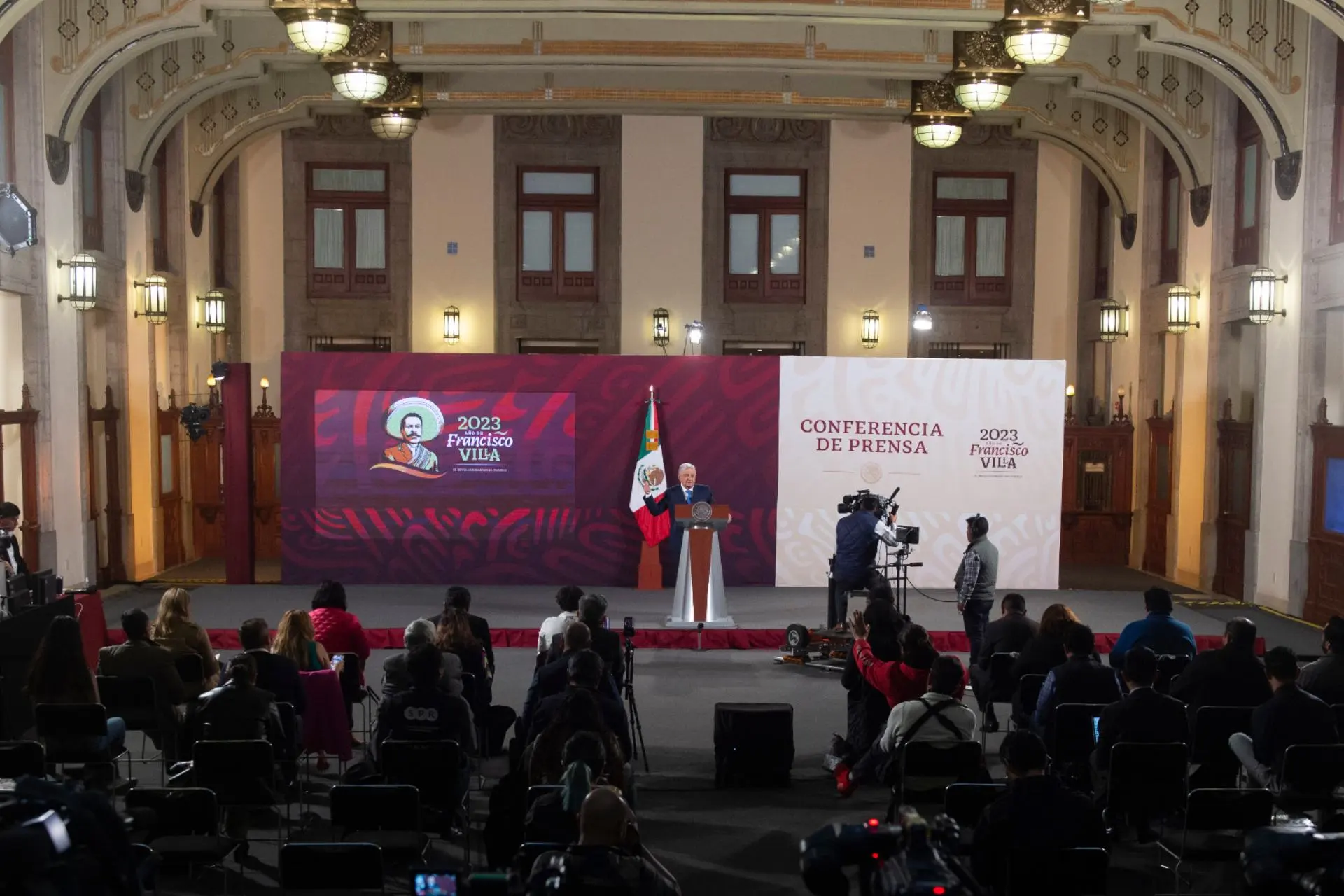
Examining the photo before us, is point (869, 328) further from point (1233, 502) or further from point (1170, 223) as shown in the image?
point (1233, 502)

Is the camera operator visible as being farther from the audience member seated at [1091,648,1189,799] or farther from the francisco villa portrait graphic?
the francisco villa portrait graphic

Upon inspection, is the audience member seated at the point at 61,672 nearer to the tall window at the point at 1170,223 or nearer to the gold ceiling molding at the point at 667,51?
the gold ceiling molding at the point at 667,51

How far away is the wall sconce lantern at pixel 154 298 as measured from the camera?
15.2 meters

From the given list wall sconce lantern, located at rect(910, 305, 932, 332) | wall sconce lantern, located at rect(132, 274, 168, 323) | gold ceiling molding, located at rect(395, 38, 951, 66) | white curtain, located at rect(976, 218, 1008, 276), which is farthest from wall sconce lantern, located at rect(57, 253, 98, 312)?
white curtain, located at rect(976, 218, 1008, 276)

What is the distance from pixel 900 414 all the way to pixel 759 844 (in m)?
8.48

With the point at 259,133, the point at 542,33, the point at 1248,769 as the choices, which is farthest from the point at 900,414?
the point at 259,133

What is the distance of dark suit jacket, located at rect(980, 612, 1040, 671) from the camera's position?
27.2ft

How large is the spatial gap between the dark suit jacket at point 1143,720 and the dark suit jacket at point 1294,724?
1.30 ft

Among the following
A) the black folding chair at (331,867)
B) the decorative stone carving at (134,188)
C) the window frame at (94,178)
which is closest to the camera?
the black folding chair at (331,867)

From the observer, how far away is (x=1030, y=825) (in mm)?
4688

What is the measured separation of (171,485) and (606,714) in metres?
12.2

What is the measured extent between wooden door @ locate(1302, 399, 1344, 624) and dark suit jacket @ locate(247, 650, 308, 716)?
9720mm

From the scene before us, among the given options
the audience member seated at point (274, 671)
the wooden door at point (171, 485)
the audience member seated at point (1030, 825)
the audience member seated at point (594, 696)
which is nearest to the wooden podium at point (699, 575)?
the audience member seated at point (274, 671)

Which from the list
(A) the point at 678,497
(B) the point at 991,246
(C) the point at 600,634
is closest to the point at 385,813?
(C) the point at 600,634
